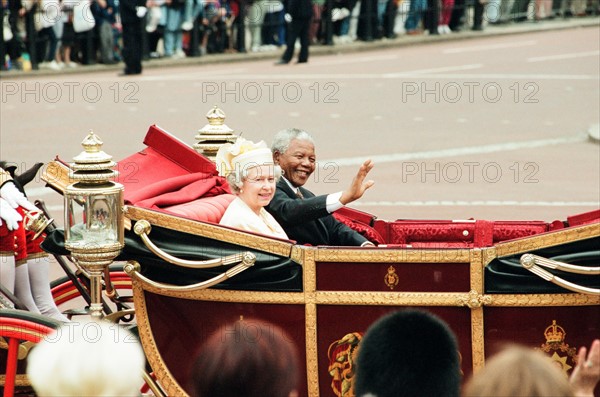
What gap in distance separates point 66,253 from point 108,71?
49.5 ft

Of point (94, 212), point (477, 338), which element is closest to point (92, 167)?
point (94, 212)

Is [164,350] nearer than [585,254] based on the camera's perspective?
No

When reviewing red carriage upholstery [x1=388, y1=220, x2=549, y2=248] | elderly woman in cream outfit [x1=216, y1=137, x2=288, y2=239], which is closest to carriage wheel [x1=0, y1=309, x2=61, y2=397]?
elderly woman in cream outfit [x1=216, y1=137, x2=288, y2=239]

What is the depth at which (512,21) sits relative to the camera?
2706 cm

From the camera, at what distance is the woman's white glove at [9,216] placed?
18.7ft

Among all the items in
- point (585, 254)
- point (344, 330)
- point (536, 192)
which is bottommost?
point (536, 192)

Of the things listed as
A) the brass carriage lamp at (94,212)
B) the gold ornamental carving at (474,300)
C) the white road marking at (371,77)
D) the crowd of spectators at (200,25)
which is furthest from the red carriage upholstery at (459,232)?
the crowd of spectators at (200,25)

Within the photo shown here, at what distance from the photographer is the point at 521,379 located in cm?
283

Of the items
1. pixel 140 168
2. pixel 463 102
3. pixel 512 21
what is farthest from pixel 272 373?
pixel 512 21

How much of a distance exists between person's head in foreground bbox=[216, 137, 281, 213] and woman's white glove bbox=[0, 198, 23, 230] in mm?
927

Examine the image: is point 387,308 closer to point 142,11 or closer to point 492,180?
point 492,180

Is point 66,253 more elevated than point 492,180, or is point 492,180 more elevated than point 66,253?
point 66,253

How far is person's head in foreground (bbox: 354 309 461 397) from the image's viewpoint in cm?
341

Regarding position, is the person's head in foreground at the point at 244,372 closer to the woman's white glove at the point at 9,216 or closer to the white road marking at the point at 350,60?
the woman's white glove at the point at 9,216
